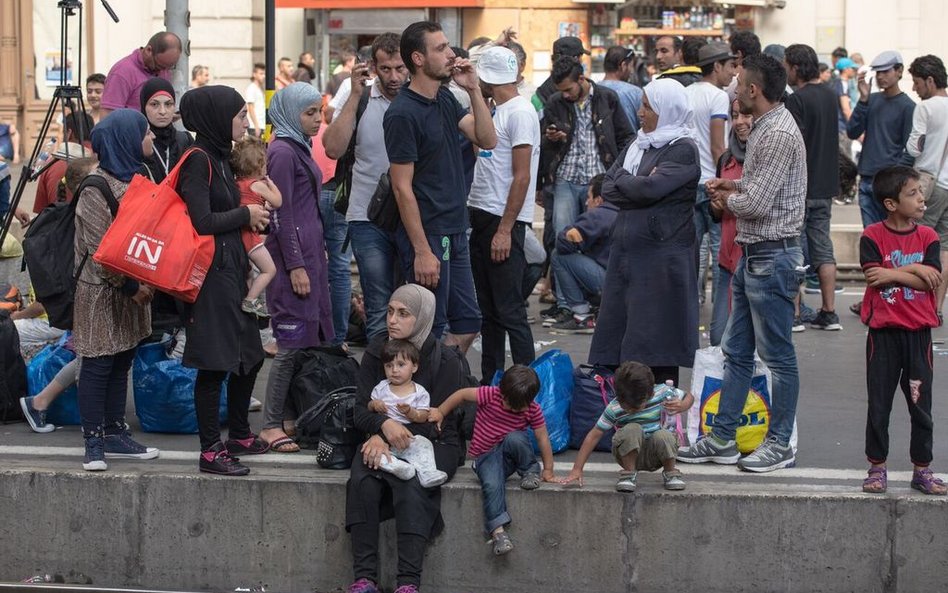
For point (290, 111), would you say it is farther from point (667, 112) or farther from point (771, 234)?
point (771, 234)

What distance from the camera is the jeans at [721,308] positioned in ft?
26.2

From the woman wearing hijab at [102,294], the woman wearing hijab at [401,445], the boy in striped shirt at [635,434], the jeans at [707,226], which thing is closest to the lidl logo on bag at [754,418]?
the boy in striped shirt at [635,434]

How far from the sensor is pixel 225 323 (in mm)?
5859

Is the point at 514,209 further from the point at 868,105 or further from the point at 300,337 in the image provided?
the point at 868,105

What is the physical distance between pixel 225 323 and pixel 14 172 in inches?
567

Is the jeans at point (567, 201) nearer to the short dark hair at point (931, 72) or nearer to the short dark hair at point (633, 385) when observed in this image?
the short dark hair at point (931, 72)

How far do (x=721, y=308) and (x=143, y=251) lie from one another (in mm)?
3593

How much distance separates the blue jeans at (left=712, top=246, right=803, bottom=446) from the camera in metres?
5.96

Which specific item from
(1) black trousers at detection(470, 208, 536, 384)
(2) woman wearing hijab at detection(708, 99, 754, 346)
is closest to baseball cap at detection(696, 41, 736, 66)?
(2) woman wearing hijab at detection(708, 99, 754, 346)

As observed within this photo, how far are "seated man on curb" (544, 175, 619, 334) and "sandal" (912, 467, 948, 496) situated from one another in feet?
13.9

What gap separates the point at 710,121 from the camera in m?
9.14

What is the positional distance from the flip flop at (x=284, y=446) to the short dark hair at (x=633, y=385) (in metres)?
1.50

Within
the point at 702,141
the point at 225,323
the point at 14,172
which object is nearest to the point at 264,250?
the point at 225,323

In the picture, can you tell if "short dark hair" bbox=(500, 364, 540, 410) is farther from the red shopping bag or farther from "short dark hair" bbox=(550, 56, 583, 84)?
"short dark hair" bbox=(550, 56, 583, 84)
